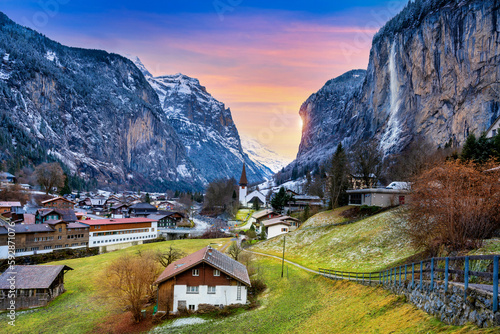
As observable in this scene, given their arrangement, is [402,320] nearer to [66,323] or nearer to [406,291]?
[406,291]

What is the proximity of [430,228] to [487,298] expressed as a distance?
45.8ft

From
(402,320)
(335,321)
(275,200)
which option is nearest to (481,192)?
(402,320)

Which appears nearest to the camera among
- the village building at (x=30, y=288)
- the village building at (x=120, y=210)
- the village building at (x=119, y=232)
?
the village building at (x=30, y=288)

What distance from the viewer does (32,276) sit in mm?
37969

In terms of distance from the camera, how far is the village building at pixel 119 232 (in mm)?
73375

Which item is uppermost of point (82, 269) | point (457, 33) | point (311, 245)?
point (457, 33)

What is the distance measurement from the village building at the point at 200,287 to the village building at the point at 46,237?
4614cm

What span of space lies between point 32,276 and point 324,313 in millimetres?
36249

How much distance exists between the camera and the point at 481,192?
795 inches

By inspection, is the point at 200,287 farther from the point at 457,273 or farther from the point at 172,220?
the point at 172,220

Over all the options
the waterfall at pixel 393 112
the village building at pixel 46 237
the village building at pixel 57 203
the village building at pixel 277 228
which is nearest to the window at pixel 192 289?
the village building at pixel 277 228

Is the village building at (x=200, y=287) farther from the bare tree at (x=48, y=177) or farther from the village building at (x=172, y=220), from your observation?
the bare tree at (x=48, y=177)

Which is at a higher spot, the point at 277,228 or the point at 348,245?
the point at 348,245

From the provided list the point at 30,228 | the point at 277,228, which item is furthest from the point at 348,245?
the point at 30,228
